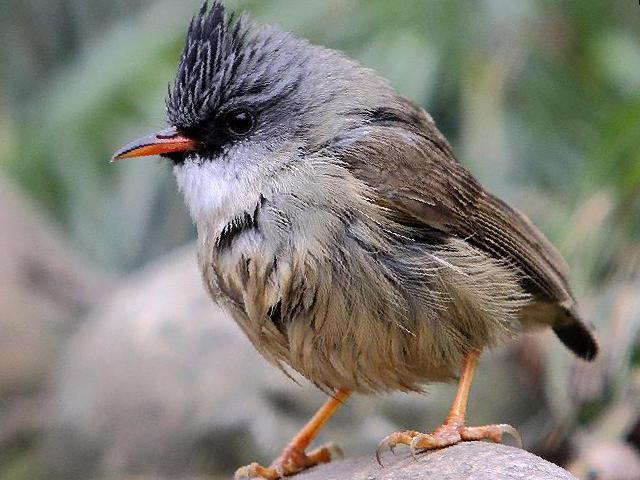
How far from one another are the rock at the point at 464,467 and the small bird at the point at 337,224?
3.8 inches

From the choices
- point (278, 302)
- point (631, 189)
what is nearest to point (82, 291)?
point (631, 189)

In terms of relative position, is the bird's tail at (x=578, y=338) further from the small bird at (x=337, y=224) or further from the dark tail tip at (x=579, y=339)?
the small bird at (x=337, y=224)

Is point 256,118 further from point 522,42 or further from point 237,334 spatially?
point 522,42

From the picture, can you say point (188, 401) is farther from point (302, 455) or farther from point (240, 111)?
point (240, 111)

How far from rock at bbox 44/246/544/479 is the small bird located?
1916 millimetres

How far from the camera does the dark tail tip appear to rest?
445cm

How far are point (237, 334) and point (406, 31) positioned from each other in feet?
6.77

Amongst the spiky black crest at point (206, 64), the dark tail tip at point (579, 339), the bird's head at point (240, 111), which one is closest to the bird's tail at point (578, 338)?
the dark tail tip at point (579, 339)

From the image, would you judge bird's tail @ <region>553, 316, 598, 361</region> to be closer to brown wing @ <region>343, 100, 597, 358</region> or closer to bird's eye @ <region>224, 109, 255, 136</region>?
brown wing @ <region>343, 100, 597, 358</region>

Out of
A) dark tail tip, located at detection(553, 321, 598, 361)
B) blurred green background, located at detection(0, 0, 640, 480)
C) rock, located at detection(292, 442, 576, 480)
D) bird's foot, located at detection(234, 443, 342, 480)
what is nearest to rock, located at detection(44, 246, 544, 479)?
blurred green background, located at detection(0, 0, 640, 480)

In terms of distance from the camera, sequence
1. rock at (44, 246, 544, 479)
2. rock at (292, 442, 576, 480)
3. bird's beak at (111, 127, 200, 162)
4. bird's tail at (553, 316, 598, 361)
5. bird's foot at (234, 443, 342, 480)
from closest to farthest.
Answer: rock at (292, 442, 576, 480) → bird's beak at (111, 127, 200, 162) → bird's foot at (234, 443, 342, 480) → bird's tail at (553, 316, 598, 361) → rock at (44, 246, 544, 479)

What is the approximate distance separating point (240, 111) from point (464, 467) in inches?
56.5

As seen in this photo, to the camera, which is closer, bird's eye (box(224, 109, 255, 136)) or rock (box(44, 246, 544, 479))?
bird's eye (box(224, 109, 255, 136))

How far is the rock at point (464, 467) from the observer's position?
3.41 metres
